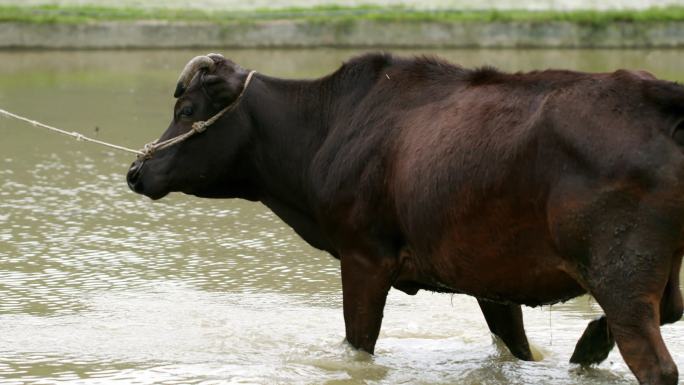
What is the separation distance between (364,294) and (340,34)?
14948 millimetres

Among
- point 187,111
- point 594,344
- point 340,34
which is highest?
point 340,34

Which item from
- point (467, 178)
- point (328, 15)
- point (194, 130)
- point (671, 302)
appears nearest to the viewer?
point (467, 178)

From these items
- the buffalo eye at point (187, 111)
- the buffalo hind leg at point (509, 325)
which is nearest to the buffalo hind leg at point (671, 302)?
the buffalo hind leg at point (509, 325)

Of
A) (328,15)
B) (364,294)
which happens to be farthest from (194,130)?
(328,15)

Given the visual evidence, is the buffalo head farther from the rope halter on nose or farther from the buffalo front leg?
the buffalo front leg

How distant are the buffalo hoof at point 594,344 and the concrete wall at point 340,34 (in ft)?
47.7

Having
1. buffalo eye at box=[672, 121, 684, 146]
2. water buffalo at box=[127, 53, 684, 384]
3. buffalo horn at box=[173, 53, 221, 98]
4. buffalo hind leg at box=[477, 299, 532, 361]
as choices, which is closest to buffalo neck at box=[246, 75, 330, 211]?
water buffalo at box=[127, 53, 684, 384]

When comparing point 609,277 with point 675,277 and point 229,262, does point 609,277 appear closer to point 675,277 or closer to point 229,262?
point 675,277

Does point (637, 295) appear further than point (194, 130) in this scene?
No

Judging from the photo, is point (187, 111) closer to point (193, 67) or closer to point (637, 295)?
point (193, 67)

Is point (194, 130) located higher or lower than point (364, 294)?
higher

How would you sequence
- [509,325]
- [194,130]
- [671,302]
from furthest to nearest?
[194,130] < [509,325] < [671,302]

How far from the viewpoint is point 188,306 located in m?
9.17

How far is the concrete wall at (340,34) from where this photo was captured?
21.9 meters
